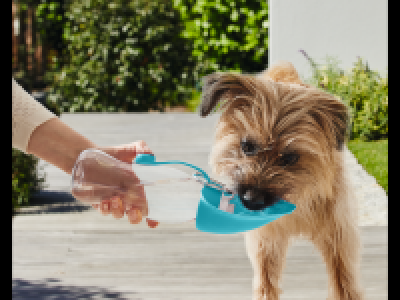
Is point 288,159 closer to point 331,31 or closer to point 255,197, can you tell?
point 255,197

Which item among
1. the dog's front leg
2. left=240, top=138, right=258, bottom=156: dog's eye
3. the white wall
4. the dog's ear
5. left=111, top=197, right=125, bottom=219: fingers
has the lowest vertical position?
the dog's front leg

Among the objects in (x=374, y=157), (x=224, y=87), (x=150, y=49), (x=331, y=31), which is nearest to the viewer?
(x=224, y=87)

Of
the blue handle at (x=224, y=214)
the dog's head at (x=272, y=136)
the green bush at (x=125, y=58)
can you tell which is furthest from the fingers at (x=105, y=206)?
the green bush at (x=125, y=58)

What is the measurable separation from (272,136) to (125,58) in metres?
7.48

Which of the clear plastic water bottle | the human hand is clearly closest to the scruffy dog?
the clear plastic water bottle

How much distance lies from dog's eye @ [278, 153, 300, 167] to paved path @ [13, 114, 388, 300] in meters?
0.48

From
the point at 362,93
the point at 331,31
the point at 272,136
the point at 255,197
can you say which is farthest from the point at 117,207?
the point at 331,31

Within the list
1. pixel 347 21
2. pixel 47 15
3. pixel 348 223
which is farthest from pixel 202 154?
pixel 47 15

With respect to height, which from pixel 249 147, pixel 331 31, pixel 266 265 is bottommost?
pixel 266 265

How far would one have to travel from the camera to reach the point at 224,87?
225cm

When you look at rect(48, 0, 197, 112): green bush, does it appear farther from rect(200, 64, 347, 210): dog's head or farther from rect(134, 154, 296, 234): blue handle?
rect(134, 154, 296, 234): blue handle

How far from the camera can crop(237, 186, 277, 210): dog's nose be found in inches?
76.5

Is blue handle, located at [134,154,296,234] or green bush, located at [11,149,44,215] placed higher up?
blue handle, located at [134,154,296,234]

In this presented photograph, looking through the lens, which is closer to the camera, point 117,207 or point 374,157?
point 117,207
